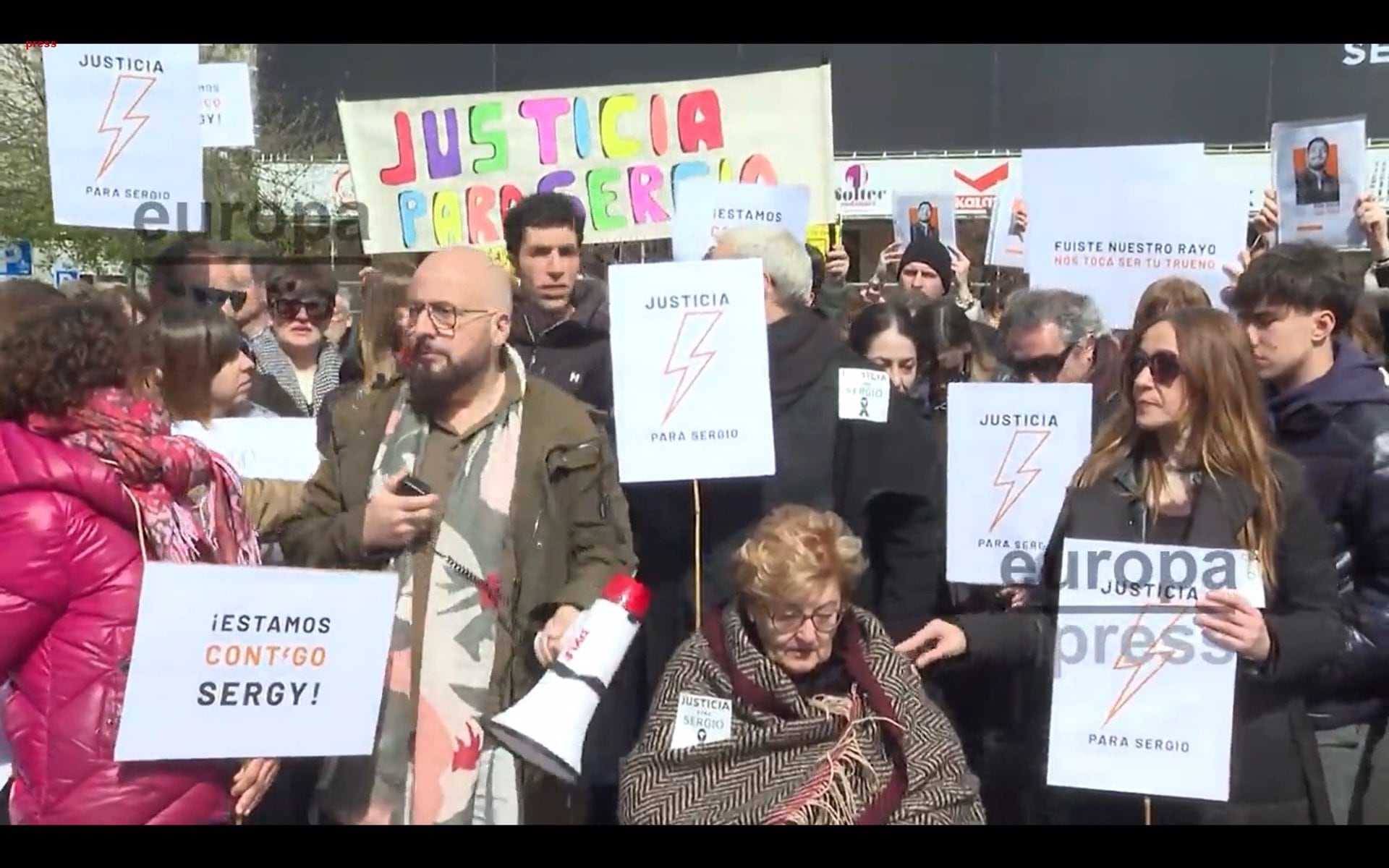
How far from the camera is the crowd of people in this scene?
279 cm

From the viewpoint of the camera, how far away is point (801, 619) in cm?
316

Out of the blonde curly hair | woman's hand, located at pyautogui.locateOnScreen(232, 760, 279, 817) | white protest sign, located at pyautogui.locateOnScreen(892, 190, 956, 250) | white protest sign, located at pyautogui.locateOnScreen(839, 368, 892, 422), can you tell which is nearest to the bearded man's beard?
the blonde curly hair

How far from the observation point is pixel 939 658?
3521 millimetres

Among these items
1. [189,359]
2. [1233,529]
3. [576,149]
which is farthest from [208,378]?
[1233,529]

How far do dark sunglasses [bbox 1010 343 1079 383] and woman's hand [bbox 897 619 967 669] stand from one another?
43.9 inches

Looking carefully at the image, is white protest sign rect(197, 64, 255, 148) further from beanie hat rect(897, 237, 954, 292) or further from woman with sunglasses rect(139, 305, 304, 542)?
beanie hat rect(897, 237, 954, 292)

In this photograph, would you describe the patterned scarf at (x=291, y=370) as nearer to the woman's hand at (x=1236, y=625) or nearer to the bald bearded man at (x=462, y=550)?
the bald bearded man at (x=462, y=550)

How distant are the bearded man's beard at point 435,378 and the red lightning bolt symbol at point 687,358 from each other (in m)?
0.54

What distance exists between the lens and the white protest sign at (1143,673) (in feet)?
9.86

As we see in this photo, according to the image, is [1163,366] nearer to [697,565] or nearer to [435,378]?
[697,565]

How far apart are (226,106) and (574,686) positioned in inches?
137

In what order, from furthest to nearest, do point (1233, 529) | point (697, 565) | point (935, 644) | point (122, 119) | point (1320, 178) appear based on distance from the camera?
point (1320, 178)
point (122, 119)
point (697, 565)
point (935, 644)
point (1233, 529)

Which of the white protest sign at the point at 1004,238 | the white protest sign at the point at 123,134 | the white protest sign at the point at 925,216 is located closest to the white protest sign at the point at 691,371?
the white protest sign at the point at 123,134
